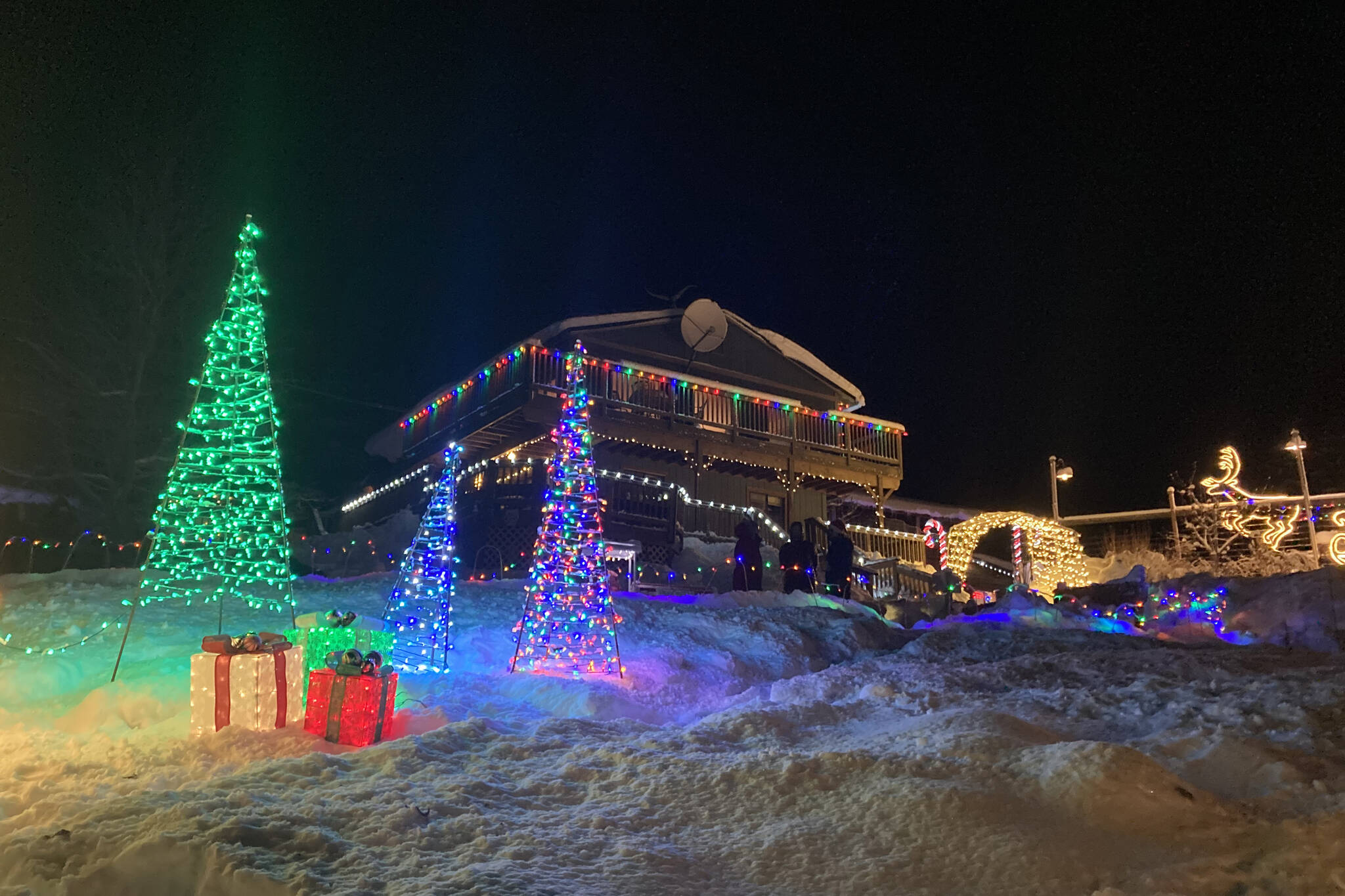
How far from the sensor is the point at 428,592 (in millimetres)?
8578

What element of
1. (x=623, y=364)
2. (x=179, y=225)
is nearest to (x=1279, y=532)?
(x=623, y=364)

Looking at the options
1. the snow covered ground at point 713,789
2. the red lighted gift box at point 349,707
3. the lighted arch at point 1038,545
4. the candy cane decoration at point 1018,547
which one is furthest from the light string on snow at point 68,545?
the candy cane decoration at point 1018,547

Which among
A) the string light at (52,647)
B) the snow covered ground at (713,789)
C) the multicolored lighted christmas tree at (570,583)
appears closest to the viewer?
the snow covered ground at (713,789)

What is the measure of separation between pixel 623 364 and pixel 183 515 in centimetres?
1116

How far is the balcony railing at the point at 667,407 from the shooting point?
56.7 feet

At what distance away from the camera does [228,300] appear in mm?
9266

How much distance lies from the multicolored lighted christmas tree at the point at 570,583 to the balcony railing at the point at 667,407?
776 centimetres

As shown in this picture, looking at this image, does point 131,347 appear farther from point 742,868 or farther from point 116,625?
point 742,868

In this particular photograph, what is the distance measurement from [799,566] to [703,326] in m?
9.56

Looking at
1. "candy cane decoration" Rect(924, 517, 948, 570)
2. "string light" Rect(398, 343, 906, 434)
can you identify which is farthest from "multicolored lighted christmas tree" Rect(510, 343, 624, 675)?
"candy cane decoration" Rect(924, 517, 948, 570)

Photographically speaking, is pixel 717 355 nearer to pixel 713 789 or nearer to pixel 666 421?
pixel 666 421

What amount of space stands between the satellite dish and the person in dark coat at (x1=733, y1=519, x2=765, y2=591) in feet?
28.3

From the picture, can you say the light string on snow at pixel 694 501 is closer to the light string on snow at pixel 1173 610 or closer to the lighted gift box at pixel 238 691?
the light string on snow at pixel 1173 610

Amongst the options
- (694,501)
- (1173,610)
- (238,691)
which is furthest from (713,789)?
(694,501)
